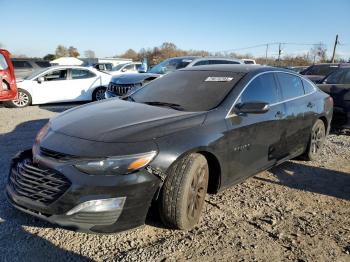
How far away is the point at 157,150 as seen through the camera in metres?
2.93

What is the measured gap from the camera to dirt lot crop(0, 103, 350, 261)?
2898 mm

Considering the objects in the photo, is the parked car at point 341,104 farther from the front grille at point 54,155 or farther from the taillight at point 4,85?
the taillight at point 4,85

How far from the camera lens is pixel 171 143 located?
304cm

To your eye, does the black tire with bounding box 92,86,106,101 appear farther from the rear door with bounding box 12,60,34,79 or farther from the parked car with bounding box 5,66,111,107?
the rear door with bounding box 12,60,34,79

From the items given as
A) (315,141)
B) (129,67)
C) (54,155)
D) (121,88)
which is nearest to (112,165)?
(54,155)

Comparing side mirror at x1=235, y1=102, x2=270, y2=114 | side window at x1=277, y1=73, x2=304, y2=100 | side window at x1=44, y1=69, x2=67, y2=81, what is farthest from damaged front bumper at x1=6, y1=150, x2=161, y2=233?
side window at x1=44, y1=69, x2=67, y2=81

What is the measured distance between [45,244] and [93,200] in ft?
2.23

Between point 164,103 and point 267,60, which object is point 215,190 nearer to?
point 164,103

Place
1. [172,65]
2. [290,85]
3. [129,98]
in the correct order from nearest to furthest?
[129,98] < [290,85] < [172,65]

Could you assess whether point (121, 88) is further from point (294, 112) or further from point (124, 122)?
point (124, 122)

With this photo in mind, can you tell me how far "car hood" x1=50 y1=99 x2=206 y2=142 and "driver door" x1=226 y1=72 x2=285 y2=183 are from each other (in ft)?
1.57

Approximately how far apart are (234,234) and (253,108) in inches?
52.0

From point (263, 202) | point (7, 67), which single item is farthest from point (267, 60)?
point (263, 202)

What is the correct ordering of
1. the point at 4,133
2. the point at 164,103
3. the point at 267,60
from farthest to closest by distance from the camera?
1. the point at 267,60
2. the point at 4,133
3. the point at 164,103
